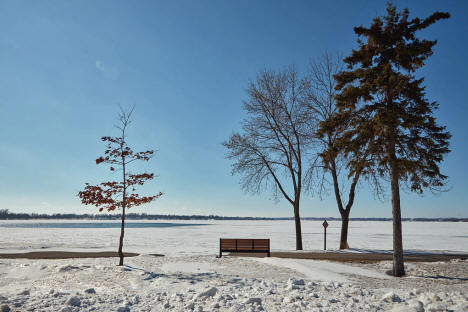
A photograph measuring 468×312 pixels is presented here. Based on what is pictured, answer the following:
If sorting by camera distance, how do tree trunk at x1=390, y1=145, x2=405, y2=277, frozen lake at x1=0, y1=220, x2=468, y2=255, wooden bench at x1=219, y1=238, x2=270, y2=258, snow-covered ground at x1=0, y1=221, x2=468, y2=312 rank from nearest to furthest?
snow-covered ground at x1=0, y1=221, x2=468, y2=312
tree trunk at x1=390, y1=145, x2=405, y2=277
wooden bench at x1=219, y1=238, x2=270, y2=258
frozen lake at x1=0, y1=220, x2=468, y2=255

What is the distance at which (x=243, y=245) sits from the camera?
14.9m

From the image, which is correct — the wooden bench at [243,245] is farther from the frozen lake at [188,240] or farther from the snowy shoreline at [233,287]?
the frozen lake at [188,240]

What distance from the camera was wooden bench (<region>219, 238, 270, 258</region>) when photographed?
14.7 metres

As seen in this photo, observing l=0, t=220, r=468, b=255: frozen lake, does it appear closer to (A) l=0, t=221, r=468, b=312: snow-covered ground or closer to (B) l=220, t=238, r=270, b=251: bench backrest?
(B) l=220, t=238, r=270, b=251: bench backrest

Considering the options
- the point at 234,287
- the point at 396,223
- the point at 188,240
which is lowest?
the point at 188,240

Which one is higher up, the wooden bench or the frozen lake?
the wooden bench

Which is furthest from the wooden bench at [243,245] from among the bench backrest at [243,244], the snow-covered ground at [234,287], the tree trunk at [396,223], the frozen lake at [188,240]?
the tree trunk at [396,223]

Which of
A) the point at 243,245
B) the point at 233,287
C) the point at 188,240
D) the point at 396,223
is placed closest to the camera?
the point at 233,287

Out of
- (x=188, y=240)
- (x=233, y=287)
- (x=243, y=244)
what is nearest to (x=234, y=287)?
(x=233, y=287)

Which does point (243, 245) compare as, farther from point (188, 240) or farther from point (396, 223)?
point (188, 240)

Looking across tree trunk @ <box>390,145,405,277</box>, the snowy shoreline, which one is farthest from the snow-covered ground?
tree trunk @ <box>390,145,405,277</box>

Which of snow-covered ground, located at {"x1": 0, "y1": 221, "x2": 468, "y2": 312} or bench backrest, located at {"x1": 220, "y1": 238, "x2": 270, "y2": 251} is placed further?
bench backrest, located at {"x1": 220, "y1": 238, "x2": 270, "y2": 251}

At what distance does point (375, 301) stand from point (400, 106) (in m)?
7.51

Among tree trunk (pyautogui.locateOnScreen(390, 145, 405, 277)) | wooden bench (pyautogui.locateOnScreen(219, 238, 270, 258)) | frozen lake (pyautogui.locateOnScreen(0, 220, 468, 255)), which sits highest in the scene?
tree trunk (pyautogui.locateOnScreen(390, 145, 405, 277))
